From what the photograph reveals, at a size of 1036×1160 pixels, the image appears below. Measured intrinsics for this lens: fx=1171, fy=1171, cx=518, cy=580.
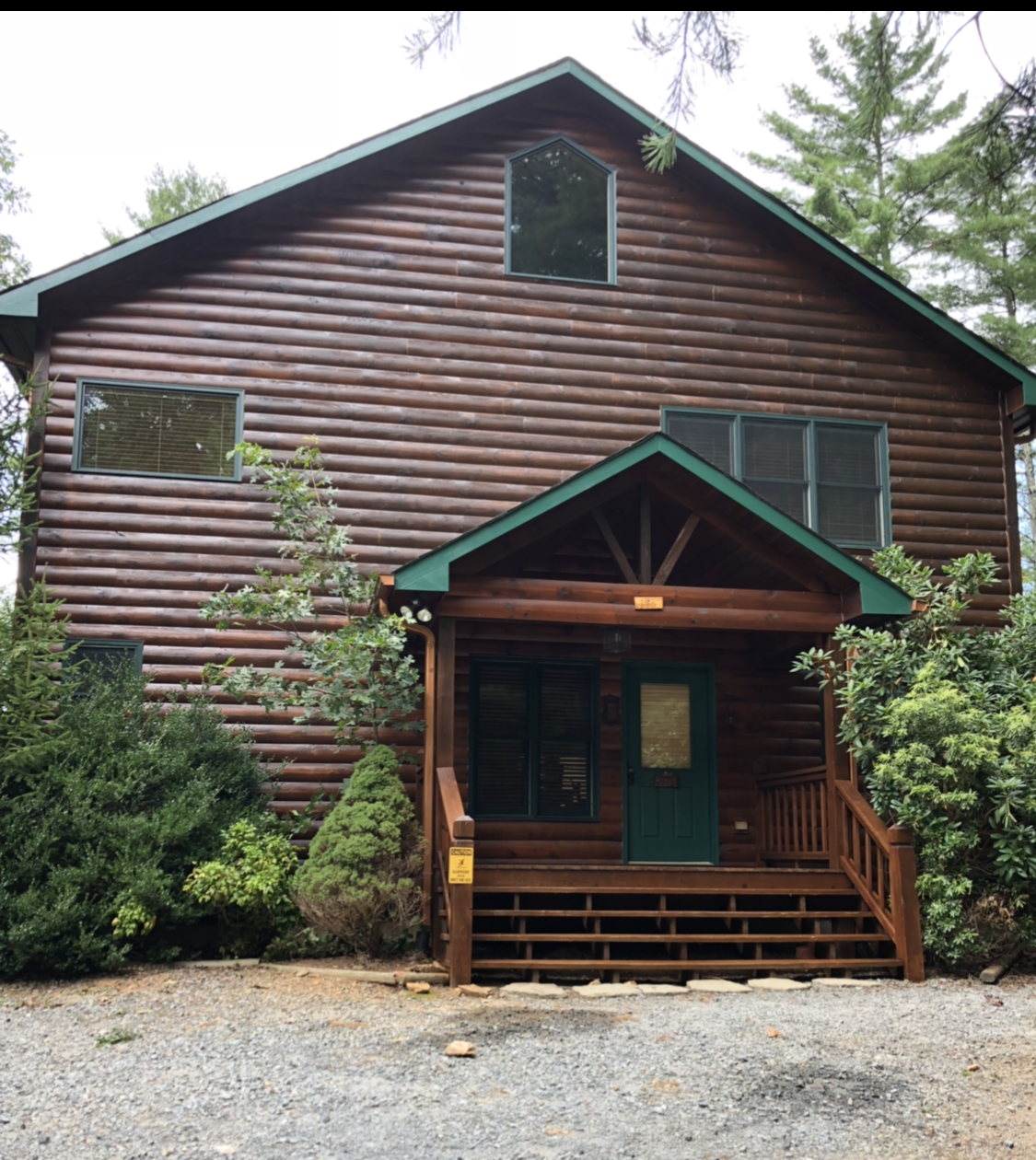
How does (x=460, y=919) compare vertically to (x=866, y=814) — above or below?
below

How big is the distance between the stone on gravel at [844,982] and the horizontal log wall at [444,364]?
16.1 feet

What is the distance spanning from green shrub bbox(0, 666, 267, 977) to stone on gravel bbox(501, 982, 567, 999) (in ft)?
8.65

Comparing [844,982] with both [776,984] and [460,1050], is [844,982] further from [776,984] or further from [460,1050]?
[460,1050]

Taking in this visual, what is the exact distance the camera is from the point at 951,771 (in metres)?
9.02

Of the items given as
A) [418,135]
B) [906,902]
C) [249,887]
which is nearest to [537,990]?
[249,887]

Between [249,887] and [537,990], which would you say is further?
[249,887]

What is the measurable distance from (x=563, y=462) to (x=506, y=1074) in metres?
7.61

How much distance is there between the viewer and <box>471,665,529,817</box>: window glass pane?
1172 cm

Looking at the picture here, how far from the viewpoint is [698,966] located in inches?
350

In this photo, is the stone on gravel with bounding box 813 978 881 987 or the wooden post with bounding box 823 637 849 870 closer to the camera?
the stone on gravel with bounding box 813 978 881 987

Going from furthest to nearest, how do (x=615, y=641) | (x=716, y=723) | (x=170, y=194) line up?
(x=170, y=194)
(x=716, y=723)
(x=615, y=641)

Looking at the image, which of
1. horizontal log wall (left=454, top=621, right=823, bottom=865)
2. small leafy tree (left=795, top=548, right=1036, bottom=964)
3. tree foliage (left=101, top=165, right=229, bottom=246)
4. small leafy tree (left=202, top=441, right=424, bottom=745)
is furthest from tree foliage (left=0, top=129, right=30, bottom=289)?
small leafy tree (left=795, top=548, right=1036, bottom=964)

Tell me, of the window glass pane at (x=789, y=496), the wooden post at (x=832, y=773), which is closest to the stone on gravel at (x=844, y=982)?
the wooden post at (x=832, y=773)

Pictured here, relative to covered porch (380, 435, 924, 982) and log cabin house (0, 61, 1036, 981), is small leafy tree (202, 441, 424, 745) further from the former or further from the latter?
covered porch (380, 435, 924, 982)
